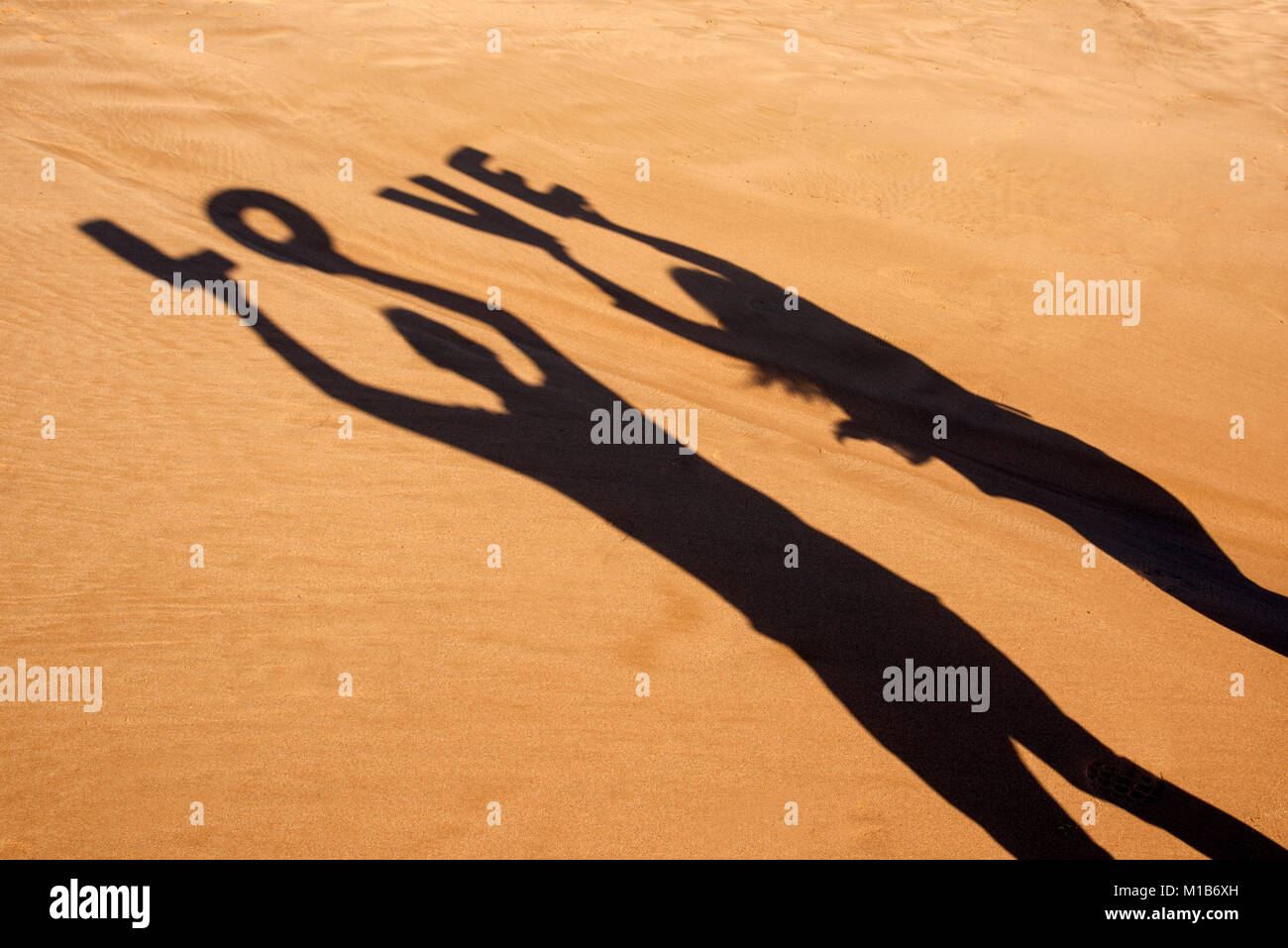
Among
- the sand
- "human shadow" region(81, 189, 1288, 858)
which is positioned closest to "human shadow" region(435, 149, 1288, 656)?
the sand

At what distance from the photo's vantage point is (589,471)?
4902mm

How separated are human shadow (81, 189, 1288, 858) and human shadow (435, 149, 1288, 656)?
1455mm

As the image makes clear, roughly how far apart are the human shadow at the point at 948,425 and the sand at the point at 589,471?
5 cm

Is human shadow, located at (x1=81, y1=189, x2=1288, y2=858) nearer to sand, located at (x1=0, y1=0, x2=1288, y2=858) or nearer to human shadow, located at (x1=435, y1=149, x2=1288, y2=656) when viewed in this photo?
sand, located at (x1=0, y1=0, x2=1288, y2=858)

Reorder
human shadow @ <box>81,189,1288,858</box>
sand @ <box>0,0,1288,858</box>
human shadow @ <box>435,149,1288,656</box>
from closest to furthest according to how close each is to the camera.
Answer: sand @ <box>0,0,1288,858</box>, human shadow @ <box>81,189,1288,858</box>, human shadow @ <box>435,149,1288,656</box>

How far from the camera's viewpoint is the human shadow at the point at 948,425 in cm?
498

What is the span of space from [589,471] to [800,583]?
139cm

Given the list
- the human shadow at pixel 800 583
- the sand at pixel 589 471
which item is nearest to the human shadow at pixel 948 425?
the sand at pixel 589 471

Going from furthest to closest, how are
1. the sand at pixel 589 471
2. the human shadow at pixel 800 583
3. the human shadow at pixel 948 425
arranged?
the human shadow at pixel 948 425, the human shadow at pixel 800 583, the sand at pixel 589 471

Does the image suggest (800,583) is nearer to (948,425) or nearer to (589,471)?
(589,471)

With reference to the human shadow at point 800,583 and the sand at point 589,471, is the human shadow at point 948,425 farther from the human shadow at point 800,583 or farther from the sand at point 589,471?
the human shadow at point 800,583

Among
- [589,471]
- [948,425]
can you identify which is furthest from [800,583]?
[948,425]

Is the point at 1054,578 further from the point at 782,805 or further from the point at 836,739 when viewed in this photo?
the point at 782,805

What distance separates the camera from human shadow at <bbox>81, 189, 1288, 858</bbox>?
3.54 meters
